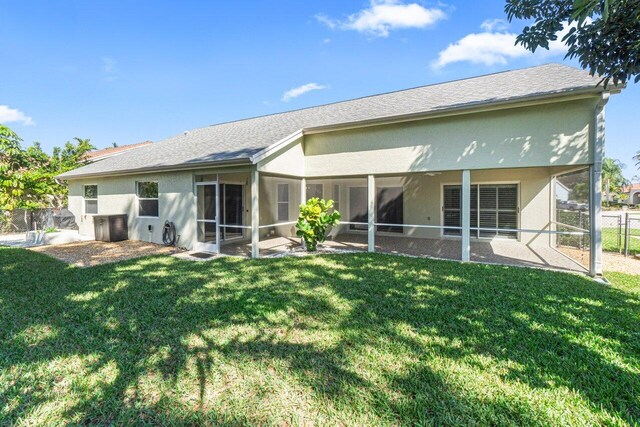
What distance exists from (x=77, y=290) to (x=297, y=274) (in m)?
4.29

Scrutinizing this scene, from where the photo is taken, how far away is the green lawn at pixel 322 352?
97.5 inches

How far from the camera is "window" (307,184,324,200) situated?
13.2 meters

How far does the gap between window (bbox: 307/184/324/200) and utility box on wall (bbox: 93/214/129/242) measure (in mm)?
7627

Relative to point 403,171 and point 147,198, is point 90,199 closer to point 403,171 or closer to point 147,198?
point 147,198

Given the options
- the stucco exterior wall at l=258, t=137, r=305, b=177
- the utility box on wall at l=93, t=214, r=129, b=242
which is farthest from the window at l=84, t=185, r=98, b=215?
the stucco exterior wall at l=258, t=137, r=305, b=177

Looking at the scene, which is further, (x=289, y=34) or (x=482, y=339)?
(x=289, y=34)

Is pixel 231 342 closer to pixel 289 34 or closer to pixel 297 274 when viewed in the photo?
pixel 297 274

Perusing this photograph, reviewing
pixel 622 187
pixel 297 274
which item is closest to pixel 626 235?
pixel 297 274

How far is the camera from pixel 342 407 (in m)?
2.50

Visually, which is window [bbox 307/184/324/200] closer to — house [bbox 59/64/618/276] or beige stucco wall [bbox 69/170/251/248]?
house [bbox 59/64/618/276]

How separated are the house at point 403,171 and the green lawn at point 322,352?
3209 mm

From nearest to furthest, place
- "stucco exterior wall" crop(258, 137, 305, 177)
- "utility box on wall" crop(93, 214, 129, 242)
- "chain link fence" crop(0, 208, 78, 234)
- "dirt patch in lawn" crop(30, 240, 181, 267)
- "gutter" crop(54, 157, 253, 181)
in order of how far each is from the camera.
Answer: "gutter" crop(54, 157, 253, 181)
"dirt patch in lawn" crop(30, 240, 181, 267)
"stucco exterior wall" crop(258, 137, 305, 177)
"utility box on wall" crop(93, 214, 129, 242)
"chain link fence" crop(0, 208, 78, 234)

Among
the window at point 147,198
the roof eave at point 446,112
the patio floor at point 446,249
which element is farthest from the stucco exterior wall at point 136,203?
the roof eave at point 446,112

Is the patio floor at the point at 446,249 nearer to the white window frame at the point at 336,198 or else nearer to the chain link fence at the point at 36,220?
the white window frame at the point at 336,198
